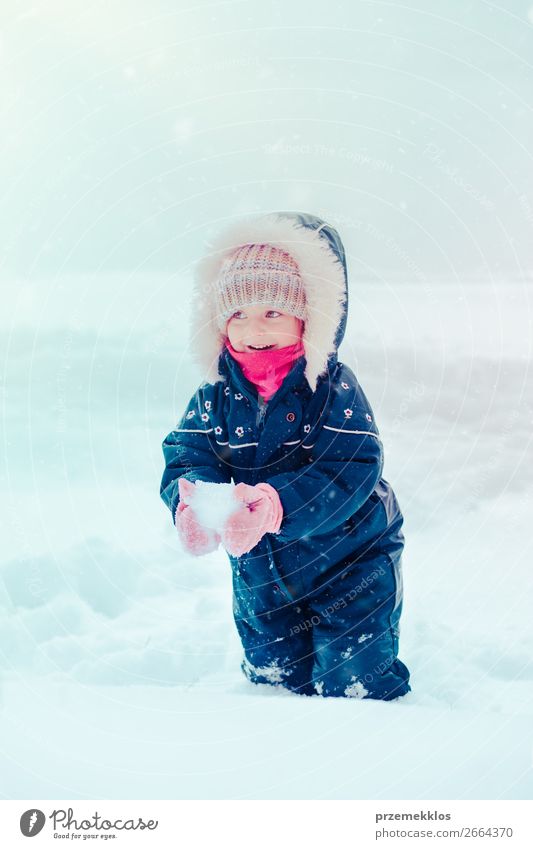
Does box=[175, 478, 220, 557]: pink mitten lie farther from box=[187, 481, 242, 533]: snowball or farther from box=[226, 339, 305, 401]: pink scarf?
box=[226, 339, 305, 401]: pink scarf

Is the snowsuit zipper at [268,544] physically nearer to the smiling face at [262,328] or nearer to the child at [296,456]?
the child at [296,456]

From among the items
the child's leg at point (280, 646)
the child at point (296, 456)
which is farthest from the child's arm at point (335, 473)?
the child's leg at point (280, 646)

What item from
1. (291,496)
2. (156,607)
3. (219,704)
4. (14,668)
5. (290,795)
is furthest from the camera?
(156,607)

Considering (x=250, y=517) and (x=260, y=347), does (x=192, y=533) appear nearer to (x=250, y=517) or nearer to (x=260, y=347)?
(x=250, y=517)

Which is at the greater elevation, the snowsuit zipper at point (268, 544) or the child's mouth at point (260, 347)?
the child's mouth at point (260, 347)

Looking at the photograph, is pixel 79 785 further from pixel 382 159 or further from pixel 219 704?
pixel 382 159

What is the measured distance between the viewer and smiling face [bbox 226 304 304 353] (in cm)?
142

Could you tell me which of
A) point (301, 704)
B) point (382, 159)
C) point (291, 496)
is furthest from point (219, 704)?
point (382, 159)

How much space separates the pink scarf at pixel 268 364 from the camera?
4.70ft

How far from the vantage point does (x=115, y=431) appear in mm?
1958

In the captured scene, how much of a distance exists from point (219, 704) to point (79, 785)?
317mm

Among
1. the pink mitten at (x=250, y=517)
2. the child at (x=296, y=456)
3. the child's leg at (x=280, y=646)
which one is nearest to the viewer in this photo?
the pink mitten at (x=250, y=517)

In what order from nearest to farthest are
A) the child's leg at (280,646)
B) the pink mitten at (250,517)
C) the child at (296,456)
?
the pink mitten at (250,517) → the child at (296,456) → the child's leg at (280,646)

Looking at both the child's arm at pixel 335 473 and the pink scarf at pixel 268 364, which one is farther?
the pink scarf at pixel 268 364
